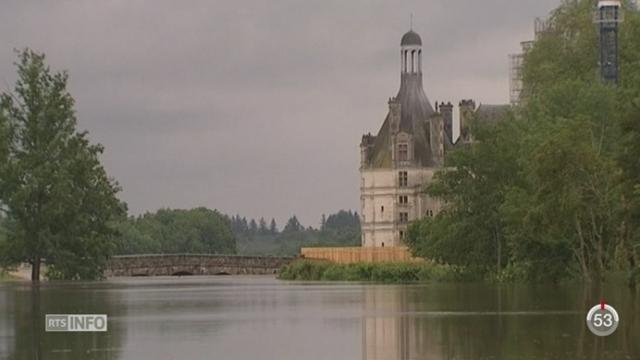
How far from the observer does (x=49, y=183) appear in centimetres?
8719

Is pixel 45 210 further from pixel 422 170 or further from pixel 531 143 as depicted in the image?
pixel 422 170

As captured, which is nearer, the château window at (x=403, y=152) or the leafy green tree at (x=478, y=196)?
the leafy green tree at (x=478, y=196)

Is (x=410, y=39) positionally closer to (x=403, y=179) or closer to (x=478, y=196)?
(x=403, y=179)

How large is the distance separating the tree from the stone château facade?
65.9 m

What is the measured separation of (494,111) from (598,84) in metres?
67.1

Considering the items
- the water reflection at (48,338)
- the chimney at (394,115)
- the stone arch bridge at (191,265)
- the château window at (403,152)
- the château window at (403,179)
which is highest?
the chimney at (394,115)

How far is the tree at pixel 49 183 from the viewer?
284 ft

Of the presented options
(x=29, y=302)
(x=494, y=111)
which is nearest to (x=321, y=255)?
(x=494, y=111)

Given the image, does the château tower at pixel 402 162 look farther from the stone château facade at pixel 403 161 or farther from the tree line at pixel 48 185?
the tree line at pixel 48 185

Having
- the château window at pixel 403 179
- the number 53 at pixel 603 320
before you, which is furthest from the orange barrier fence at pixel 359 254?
the number 53 at pixel 603 320

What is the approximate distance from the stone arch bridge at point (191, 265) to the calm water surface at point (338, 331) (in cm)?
8655

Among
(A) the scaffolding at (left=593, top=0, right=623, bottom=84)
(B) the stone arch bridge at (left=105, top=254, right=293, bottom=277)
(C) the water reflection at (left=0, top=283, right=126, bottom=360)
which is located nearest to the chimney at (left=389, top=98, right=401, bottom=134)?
(B) the stone arch bridge at (left=105, top=254, right=293, bottom=277)

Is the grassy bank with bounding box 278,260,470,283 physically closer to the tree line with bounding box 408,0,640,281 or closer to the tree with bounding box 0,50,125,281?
the tree line with bounding box 408,0,640,281

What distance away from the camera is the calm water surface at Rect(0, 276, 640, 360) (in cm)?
2534
